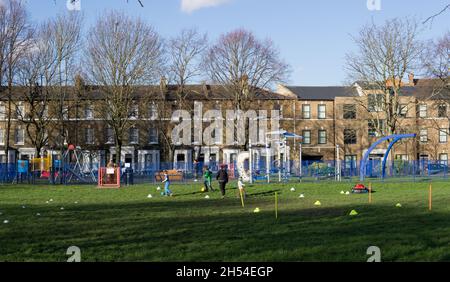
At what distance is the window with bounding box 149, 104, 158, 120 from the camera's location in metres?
60.4

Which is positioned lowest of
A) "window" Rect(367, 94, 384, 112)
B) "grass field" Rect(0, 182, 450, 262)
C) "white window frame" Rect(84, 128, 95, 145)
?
"grass field" Rect(0, 182, 450, 262)

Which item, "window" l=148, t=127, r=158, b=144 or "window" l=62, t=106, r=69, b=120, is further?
"window" l=148, t=127, r=158, b=144

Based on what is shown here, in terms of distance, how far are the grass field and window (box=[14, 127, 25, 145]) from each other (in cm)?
4529

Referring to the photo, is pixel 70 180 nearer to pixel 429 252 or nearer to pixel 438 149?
pixel 429 252

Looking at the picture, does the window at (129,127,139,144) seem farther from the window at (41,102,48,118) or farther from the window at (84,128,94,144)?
the window at (41,102,48,118)

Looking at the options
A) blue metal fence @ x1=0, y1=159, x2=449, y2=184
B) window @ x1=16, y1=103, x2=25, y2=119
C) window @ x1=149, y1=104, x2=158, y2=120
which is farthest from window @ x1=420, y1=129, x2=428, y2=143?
window @ x1=16, y1=103, x2=25, y2=119

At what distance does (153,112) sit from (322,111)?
21255 millimetres

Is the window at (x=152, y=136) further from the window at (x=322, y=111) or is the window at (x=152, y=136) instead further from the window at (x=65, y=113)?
the window at (x=322, y=111)

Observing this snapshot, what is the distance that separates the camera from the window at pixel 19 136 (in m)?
65.4

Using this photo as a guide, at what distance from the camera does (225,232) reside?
1402 cm

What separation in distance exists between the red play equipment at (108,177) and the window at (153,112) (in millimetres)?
21818

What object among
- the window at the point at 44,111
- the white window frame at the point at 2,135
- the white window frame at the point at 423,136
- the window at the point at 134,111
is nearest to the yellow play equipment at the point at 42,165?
the window at the point at 44,111

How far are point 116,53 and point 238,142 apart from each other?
17280 mm
